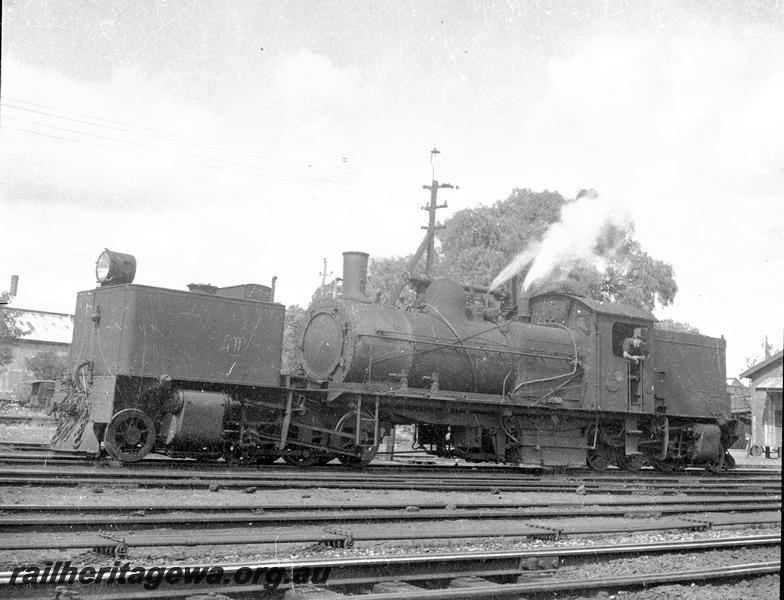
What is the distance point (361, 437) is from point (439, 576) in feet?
24.5

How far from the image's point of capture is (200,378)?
12102mm

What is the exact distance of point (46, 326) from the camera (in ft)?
183

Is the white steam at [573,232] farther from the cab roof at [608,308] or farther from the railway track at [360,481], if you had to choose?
the railway track at [360,481]

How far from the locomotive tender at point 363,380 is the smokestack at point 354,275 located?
3cm

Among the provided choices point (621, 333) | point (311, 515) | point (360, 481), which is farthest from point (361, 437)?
point (621, 333)

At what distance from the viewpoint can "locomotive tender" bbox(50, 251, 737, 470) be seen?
11781 mm

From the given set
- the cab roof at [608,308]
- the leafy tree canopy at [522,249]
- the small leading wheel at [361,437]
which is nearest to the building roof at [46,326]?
the leafy tree canopy at [522,249]

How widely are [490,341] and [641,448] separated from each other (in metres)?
5.15

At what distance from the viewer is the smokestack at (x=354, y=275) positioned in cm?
1404

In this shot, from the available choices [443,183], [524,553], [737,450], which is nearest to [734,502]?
[524,553]

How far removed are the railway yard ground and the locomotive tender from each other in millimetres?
1005

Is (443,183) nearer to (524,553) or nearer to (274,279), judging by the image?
(274,279)

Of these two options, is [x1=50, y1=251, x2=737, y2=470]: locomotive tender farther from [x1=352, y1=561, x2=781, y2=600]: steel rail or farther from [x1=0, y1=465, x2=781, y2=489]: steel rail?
[x1=352, y1=561, x2=781, y2=600]: steel rail

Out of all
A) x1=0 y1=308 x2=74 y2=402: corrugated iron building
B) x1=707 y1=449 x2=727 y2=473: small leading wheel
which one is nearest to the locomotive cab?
x1=707 y1=449 x2=727 y2=473: small leading wheel
